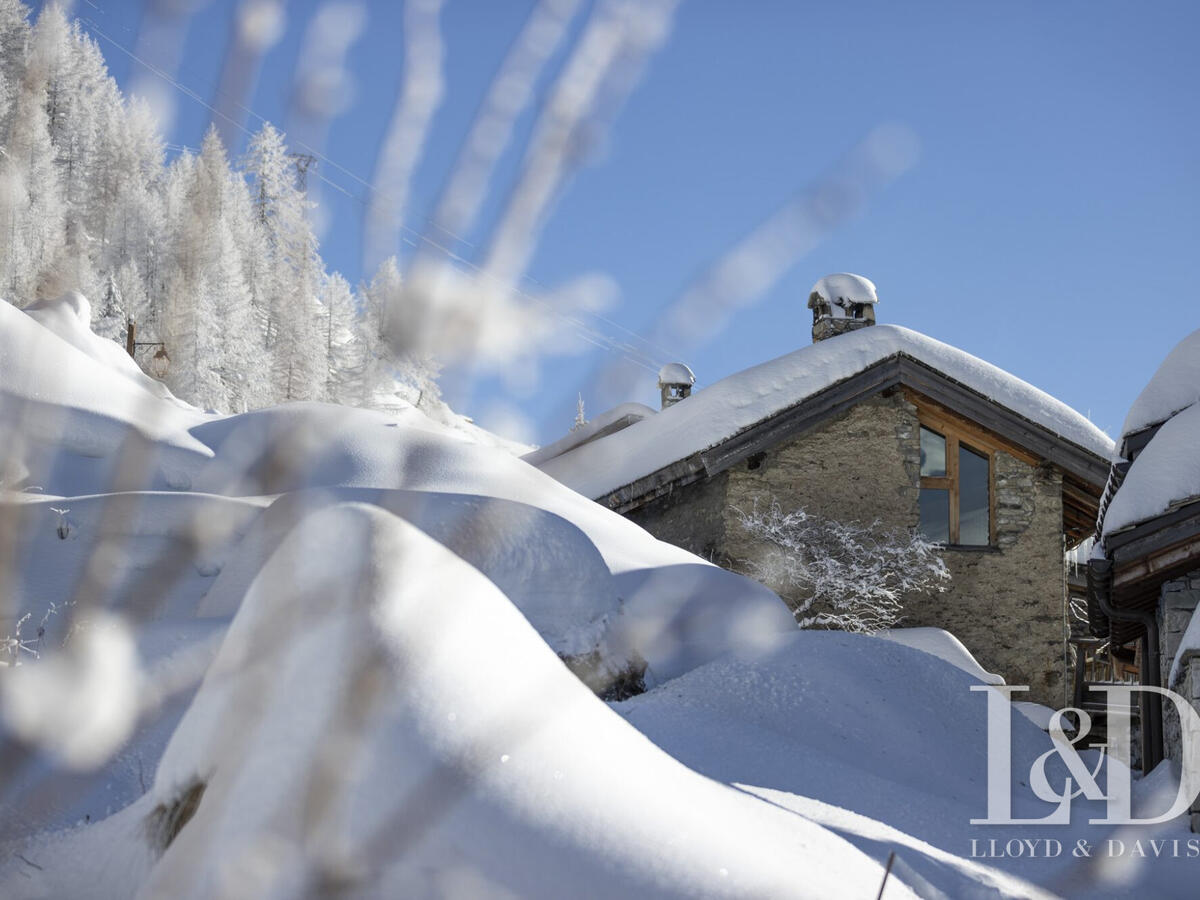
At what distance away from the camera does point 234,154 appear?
731 mm

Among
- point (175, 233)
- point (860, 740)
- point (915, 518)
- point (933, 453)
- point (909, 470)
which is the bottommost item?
point (175, 233)

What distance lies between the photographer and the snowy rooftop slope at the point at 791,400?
11602 mm

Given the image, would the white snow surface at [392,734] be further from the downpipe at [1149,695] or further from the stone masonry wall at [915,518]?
the stone masonry wall at [915,518]

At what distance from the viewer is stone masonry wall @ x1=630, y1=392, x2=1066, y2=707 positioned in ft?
37.9

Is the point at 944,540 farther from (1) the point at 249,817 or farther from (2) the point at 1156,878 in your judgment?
(1) the point at 249,817

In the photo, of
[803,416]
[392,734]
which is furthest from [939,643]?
[392,734]

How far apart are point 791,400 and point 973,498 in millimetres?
2704

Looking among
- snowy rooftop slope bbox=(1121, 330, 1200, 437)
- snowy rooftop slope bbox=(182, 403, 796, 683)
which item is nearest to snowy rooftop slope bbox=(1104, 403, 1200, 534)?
snowy rooftop slope bbox=(1121, 330, 1200, 437)

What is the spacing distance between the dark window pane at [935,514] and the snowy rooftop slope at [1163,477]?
16.3 feet

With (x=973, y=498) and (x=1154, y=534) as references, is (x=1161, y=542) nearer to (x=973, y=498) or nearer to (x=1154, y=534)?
(x=1154, y=534)

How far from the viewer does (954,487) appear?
12273 millimetres

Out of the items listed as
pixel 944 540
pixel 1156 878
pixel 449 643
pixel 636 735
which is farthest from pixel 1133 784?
pixel 449 643

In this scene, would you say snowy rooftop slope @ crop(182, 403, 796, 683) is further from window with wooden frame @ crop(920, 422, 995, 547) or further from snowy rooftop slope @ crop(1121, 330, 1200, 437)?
window with wooden frame @ crop(920, 422, 995, 547)

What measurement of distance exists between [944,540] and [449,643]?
11.4 meters
